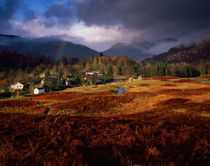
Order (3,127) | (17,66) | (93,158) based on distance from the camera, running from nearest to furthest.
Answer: (93,158), (3,127), (17,66)

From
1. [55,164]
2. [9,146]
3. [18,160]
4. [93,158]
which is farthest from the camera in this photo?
[9,146]

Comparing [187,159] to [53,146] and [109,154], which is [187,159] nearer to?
[109,154]

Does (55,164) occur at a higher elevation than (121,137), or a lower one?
higher

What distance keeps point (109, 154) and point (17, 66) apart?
236696 mm

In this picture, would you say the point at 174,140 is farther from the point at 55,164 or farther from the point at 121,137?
the point at 55,164

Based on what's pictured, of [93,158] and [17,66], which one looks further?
[17,66]

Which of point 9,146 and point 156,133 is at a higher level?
point 9,146

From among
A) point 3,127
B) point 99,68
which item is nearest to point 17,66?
point 99,68

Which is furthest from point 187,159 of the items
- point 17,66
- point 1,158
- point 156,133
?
point 17,66

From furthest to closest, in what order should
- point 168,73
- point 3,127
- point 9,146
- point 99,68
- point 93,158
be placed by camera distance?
point 99,68, point 168,73, point 3,127, point 9,146, point 93,158

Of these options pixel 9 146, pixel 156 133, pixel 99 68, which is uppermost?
pixel 99 68

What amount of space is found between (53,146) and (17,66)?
9264 inches

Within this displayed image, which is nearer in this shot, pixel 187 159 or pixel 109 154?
pixel 187 159

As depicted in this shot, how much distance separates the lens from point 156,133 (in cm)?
459
